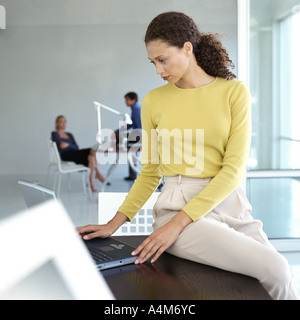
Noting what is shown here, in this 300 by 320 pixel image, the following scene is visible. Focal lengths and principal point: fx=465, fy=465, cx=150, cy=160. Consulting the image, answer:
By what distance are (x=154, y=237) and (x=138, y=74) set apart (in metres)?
5.81

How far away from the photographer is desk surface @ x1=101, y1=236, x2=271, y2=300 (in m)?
0.78

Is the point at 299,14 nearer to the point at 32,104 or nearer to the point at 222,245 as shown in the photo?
the point at 222,245

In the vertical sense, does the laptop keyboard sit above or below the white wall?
below

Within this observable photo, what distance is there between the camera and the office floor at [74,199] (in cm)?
435

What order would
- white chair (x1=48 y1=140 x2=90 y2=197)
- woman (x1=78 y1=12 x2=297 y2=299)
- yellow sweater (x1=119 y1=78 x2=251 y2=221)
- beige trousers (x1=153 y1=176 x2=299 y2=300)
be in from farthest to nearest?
1. white chair (x1=48 y1=140 x2=90 y2=197)
2. yellow sweater (x1=119 y1=78 x2=251 y2=221)
3. woman (x1=78 y1=12 x2=297 y2=299)
4. beige trousers (x1=153 y1=176 x2=299 y2=300)

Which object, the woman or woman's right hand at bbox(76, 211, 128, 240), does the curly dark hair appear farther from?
woman's right hand at bbox(76, 211, 128, 240)

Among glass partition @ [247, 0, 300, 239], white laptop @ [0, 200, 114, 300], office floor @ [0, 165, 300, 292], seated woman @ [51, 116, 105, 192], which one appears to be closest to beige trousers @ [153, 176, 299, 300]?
white laptop @ [0, 200, 114, 300]

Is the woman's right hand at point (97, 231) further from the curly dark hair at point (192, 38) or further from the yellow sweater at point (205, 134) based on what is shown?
the curly dark hair at point (192, 38)

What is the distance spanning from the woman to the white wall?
191 inches

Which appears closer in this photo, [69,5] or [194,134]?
[194,134]

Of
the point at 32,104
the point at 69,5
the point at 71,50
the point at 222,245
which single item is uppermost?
the point at 69,5

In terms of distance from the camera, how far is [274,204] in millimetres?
3131

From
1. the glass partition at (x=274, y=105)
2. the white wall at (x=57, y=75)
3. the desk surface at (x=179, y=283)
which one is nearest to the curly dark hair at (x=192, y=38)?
the desk surface at (x=179, y=283)
